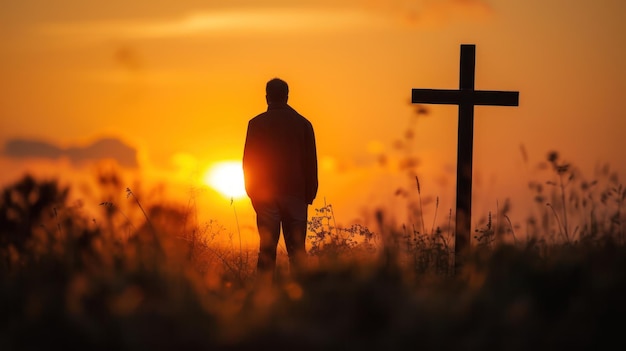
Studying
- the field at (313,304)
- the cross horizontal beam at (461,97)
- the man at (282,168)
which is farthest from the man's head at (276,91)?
the field at (313,304)

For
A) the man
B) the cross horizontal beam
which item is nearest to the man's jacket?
the man

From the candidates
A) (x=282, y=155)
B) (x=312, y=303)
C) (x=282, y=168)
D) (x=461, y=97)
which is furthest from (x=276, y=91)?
(x=312, y=303)

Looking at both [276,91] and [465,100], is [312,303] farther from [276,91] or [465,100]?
[465,100]

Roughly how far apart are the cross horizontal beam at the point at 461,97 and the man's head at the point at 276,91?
2120 mm

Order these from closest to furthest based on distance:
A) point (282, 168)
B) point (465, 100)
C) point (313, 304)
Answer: point (313, 304) → point (282, 168) → point (465, 100)

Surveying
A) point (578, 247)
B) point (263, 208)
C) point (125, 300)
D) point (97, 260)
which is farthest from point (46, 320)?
point (263, 208)

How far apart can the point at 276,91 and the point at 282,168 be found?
82cm

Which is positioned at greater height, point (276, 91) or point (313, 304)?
point (276, 91)

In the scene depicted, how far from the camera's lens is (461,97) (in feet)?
35.3

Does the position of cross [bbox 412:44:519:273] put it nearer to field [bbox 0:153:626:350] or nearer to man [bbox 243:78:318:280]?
man [bbox 243:78:318:280]

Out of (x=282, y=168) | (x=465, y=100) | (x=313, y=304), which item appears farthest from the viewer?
(x=465, y=100)

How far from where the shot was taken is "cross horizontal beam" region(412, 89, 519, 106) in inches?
421

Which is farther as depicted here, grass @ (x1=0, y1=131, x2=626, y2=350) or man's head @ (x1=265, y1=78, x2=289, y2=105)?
man's head @ (x1=265, y1=78, x2=289, y2=105)

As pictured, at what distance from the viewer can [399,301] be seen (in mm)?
4340
